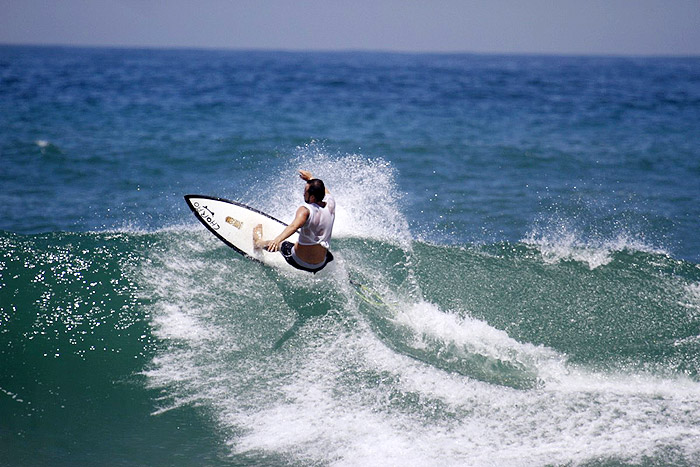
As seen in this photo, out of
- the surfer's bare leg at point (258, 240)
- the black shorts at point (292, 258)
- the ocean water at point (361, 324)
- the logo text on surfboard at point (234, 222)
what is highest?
the logo text on surfboard at point (234, 222)

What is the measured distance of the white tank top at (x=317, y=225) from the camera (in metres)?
6.61

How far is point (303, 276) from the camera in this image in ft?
24.7

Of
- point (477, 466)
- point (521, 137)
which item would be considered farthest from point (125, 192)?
point (521, 137)

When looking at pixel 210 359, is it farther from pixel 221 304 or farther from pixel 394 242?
pixel 394 242

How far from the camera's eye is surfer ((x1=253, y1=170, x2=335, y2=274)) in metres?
6.52

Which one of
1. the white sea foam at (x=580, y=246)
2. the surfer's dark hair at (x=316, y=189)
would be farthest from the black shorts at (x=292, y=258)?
the white sea foam at (x=580, y=246)

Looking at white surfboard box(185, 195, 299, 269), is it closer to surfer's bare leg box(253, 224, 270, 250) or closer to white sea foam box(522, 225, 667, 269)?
surfer's bare leg box(253, 224, 270, 250)

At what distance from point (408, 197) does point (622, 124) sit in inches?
488

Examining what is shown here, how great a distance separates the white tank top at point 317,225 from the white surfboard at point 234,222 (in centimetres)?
107

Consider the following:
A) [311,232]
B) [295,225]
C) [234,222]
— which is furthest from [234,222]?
[295,225]

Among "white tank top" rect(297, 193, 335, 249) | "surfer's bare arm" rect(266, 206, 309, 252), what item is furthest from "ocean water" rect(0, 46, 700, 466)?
"surfer's bare arm" rect(266, 206, 309, 252)

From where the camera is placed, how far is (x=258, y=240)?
299 inches

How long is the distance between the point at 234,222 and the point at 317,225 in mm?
1795

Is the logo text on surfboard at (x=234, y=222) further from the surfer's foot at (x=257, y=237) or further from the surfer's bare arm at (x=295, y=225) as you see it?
the surfer's bare arm at (x=295, y=225)
